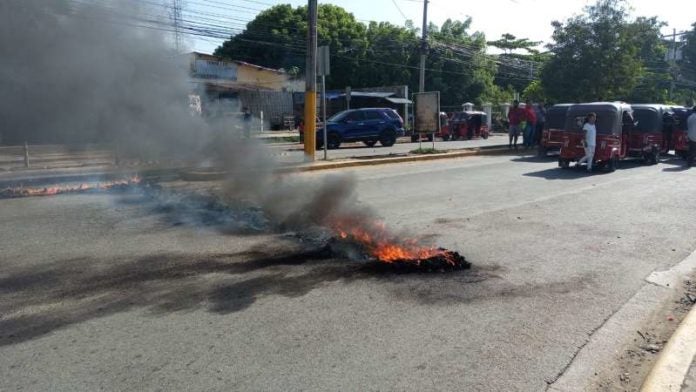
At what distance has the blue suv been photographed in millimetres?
21328

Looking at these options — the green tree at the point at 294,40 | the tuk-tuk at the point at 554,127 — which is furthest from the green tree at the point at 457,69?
the tuk-tuk at the point at 554,127

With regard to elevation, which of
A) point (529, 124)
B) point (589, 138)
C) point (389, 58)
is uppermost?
point (389, 58)

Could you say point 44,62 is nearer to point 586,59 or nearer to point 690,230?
point 690,230

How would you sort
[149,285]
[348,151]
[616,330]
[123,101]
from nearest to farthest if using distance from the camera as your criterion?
[616,330] < [149,285] < [123,101] < [348,151]

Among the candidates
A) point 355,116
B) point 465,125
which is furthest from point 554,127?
point 465,125

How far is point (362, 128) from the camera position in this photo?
22.0 metres

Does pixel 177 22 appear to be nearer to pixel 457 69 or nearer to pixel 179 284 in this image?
pixel 179 284

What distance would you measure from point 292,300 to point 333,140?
17328 millimetres

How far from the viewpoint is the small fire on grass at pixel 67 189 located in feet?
30.6

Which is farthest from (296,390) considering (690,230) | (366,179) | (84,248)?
(366,179)

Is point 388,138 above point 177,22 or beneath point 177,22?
beneath

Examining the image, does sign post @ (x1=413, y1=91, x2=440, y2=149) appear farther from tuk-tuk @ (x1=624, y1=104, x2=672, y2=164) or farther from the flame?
the flame

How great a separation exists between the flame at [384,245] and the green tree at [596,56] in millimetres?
19606

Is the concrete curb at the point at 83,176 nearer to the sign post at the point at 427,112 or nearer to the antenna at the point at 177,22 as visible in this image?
the antenna at the point at 177,22
